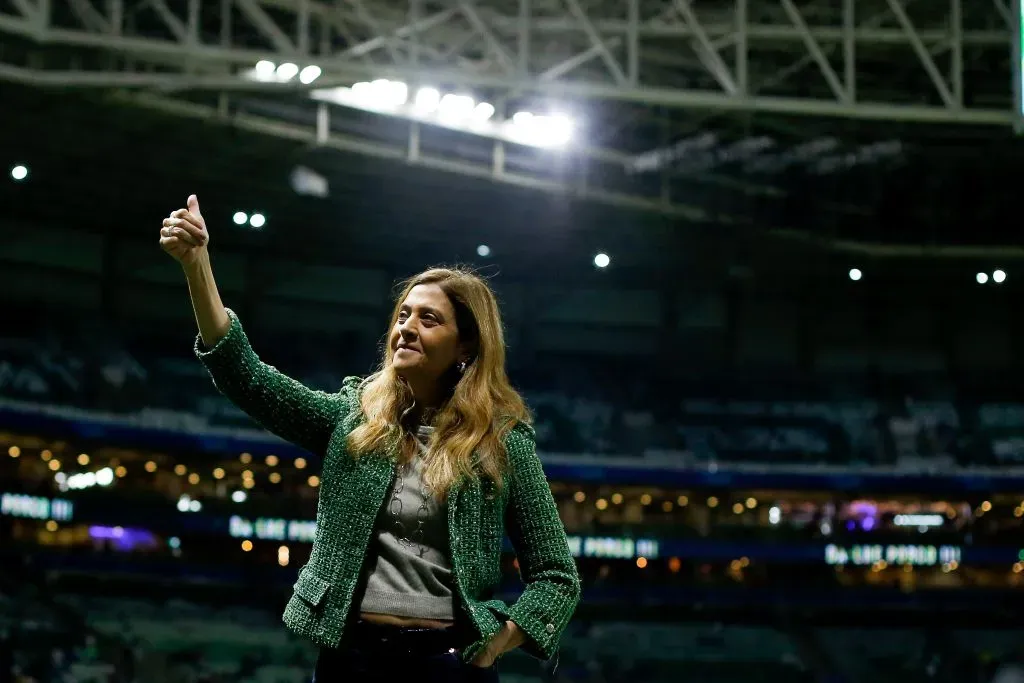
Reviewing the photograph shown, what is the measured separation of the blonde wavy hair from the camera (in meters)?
2.38

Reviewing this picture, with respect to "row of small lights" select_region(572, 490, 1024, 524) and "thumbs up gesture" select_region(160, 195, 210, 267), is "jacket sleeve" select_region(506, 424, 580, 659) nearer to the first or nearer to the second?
"thumbs up gesture" select_region(160, 195, 210, 267)

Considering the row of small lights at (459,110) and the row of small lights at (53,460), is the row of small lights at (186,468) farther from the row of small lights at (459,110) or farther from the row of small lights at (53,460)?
the row of small lights at (459,110)

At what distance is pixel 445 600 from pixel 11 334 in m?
17.4

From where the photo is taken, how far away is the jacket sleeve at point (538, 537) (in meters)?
2.43

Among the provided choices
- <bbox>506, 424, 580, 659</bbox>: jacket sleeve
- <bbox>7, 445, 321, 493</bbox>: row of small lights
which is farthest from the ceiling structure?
<bbox>506, 424, 580, 659</bbox>: jacket sleeve

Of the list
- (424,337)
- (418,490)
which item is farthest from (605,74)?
(418,490)

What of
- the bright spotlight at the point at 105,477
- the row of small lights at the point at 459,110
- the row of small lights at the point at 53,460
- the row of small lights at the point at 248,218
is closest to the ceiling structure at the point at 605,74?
the row of small lights at the point at 459,110

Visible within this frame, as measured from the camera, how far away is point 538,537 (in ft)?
8.10

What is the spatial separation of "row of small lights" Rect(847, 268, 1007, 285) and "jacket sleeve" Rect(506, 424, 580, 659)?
1836 centimetres

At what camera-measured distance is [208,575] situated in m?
19.3

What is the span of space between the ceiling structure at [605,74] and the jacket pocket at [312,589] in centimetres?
845

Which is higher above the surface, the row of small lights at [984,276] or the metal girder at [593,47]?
the metal girder at [593,47]

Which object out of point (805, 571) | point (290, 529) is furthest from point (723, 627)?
point (290, 529)

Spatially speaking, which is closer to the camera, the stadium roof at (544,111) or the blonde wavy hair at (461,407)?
the blonde wavy hair at (461,407)
